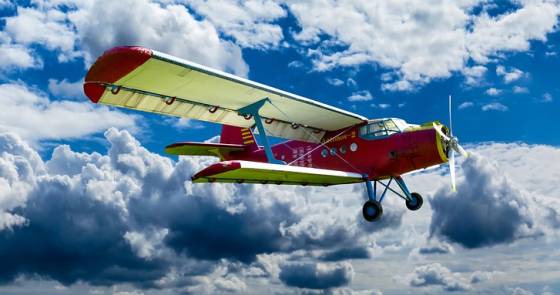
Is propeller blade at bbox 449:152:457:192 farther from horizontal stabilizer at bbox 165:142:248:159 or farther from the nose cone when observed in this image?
horizontal stabilizer at bbox 165:142:248:159

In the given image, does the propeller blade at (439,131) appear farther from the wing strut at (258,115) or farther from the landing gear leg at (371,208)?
the wing strut at (258,115)

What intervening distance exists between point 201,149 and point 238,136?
6.51 feet

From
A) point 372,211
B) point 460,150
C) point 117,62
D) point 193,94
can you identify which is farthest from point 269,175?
point 460,150

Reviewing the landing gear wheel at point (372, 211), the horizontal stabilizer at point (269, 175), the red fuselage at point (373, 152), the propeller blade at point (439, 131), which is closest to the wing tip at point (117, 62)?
the horizontal stabilizer at point (269, 175)

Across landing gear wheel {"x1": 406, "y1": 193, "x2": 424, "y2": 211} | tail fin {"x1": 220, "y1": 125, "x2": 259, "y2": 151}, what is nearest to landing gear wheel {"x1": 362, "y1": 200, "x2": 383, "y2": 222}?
landing gear wheel {"x1": 406, "y1": 193, "x2": 424, "y2": 211}

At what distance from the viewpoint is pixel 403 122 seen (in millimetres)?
16531

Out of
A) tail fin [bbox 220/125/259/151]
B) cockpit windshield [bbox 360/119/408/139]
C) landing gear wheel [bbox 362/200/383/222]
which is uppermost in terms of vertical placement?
tail fin [bbox 220/125/259/151]

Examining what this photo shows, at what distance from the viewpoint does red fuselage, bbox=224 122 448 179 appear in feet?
51.0

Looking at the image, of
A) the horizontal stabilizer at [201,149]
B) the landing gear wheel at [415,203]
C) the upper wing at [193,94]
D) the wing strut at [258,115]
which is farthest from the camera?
the horizontal stabilizer at [201,149]

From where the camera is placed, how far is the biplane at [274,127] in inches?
502

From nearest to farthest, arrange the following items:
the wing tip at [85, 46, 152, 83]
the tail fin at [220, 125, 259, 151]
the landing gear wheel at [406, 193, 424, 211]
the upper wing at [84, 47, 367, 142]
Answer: the wing tip at [85, 46, 152, 83]
the upper wing at [84, 47, 367, 142]
the landing gear wheel at [406, 193, 424, 211]
the tail fin at [220, 125, 259, 151]

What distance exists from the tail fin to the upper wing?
1.76m

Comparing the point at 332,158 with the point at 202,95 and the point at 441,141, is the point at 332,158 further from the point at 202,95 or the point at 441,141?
the point at 202,95

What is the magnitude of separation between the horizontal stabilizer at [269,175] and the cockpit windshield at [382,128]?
1.52 m
